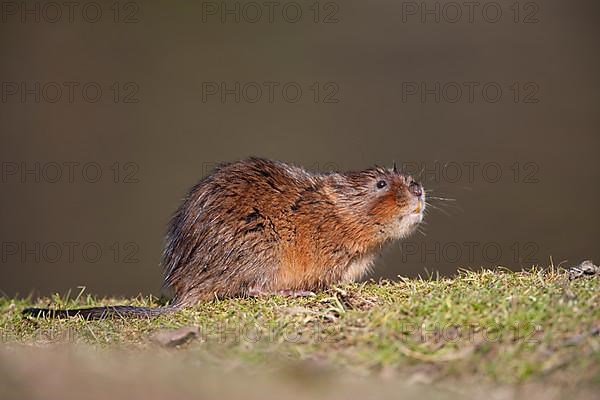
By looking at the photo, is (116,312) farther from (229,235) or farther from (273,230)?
(273,230)

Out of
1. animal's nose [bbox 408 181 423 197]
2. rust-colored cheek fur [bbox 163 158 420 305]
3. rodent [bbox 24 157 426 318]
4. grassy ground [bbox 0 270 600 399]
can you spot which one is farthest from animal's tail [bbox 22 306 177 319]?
animal's nose [bbox 408 181 423 197]

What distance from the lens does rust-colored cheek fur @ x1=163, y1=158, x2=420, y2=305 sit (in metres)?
6.71

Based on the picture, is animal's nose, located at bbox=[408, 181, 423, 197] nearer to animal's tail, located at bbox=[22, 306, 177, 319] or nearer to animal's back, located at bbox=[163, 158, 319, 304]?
animal's back, located at bbox=[163, 158, 319, 304]

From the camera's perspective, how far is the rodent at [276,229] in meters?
6.70

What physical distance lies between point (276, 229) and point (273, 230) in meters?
0.03

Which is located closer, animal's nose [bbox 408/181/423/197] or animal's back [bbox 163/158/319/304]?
animal's back [bbox 163/158/319/304]

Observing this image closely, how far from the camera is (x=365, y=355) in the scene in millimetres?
4711

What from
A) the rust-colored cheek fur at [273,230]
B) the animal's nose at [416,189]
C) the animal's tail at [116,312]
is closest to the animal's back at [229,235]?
the rust-colored cheek fur at [273,230]

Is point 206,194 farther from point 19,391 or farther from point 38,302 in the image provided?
point 19,391

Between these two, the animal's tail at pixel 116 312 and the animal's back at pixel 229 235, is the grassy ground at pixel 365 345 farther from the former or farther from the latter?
the animal's back at pixel 229 235

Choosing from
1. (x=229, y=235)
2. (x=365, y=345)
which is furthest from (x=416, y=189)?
(x=365, y=345)

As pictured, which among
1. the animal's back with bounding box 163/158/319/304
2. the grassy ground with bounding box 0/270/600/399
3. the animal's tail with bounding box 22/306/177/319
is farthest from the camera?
the animal's back with bounding box 163/158/319/304

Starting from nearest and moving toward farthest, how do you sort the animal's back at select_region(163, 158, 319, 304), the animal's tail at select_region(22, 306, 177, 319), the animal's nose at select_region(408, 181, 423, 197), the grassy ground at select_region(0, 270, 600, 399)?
the grassy ground at select_region(0, 270, 600, 399) < the animal's tail at select_region(22, 306, 177, 319) < the animal's back at select_region(163, 158, 319, 304) < the animal's nose at select_region(408, 181, 423, 197)

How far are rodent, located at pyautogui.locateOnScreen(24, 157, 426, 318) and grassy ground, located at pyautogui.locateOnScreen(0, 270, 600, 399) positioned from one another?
0.35 m
